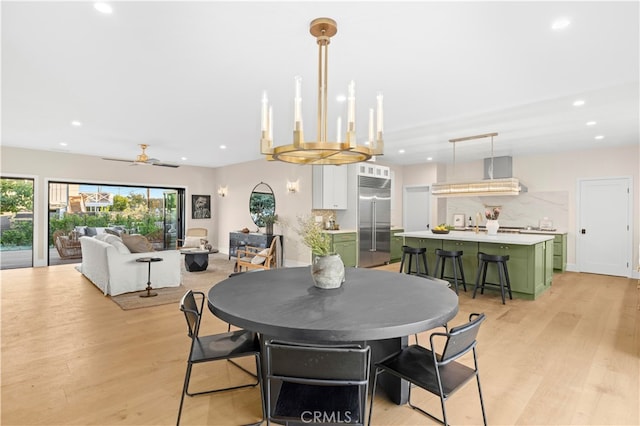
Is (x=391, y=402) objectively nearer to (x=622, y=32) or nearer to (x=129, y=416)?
(x=129, y=416)

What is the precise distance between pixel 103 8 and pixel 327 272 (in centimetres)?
230

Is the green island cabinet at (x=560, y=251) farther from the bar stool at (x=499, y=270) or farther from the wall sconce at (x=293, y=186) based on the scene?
the wall sconce at (x=293, y=186)

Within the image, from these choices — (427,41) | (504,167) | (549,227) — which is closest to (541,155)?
(504,167)

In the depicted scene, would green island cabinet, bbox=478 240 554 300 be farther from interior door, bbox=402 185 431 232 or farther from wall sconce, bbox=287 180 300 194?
wall sconce, bbox=287 180 300 194

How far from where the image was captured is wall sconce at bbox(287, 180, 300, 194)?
7.61 metres

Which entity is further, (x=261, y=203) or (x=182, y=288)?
(x=261, y=203)

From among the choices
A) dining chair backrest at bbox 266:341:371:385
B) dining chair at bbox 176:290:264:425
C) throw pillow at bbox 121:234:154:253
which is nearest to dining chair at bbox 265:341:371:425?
dining chair backrest at bbox 266:341:371:385

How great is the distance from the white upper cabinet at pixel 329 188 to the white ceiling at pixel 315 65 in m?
1.73

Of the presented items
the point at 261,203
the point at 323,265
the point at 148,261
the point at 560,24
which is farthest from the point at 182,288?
the point at 560,24

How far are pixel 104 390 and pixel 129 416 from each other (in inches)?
18.3

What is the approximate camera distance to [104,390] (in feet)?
7.93

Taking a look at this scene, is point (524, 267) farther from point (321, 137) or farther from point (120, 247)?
point (120, 247)

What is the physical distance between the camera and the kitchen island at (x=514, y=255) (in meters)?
4.87

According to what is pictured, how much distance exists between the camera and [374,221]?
25.1ft
